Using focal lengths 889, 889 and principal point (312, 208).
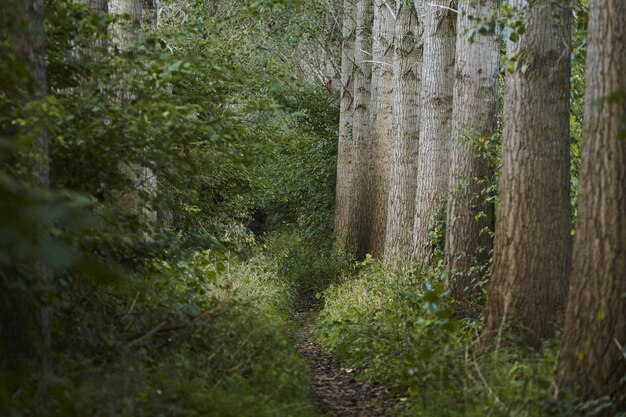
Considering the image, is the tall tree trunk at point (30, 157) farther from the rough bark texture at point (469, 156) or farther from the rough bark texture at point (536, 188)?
the rough bark texture at point (469, 156)

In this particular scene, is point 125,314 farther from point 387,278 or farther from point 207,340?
point 387,278

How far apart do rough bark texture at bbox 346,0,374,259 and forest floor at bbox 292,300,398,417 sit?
32.8 ft

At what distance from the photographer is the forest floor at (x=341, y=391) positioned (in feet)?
27.9

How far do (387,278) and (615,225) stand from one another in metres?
8.25

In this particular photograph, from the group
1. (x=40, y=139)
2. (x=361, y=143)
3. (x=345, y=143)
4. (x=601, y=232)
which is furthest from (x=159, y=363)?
(x=345, y=143)

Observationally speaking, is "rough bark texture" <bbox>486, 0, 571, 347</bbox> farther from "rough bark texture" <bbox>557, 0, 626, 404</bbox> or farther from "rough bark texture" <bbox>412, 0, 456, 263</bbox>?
"rough bark texture" <bbox>412, 0, 456, 263</bbox>

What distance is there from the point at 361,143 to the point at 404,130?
19.3 ft

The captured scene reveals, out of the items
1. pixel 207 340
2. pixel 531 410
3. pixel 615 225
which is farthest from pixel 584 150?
pixel 207 340

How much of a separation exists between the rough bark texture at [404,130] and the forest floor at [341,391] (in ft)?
15.4

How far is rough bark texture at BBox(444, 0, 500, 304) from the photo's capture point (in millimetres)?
11930

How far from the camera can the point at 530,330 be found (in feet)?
29.7

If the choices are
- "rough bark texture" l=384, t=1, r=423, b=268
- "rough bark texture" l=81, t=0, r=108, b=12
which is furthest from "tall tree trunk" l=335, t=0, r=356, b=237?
"rough bark texture" l=81, t=0, r=108, b=12

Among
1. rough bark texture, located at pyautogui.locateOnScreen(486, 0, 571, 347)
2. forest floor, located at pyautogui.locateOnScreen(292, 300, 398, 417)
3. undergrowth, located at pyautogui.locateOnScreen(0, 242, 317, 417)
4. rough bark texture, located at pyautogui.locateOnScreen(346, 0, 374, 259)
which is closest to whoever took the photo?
undergrowth, located at pyautogui.locateOnScreen(0, 242, 317, 417)

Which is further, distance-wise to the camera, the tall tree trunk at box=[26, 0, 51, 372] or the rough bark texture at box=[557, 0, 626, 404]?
the rough bark texture at box=[557, 0, 626, 404]
